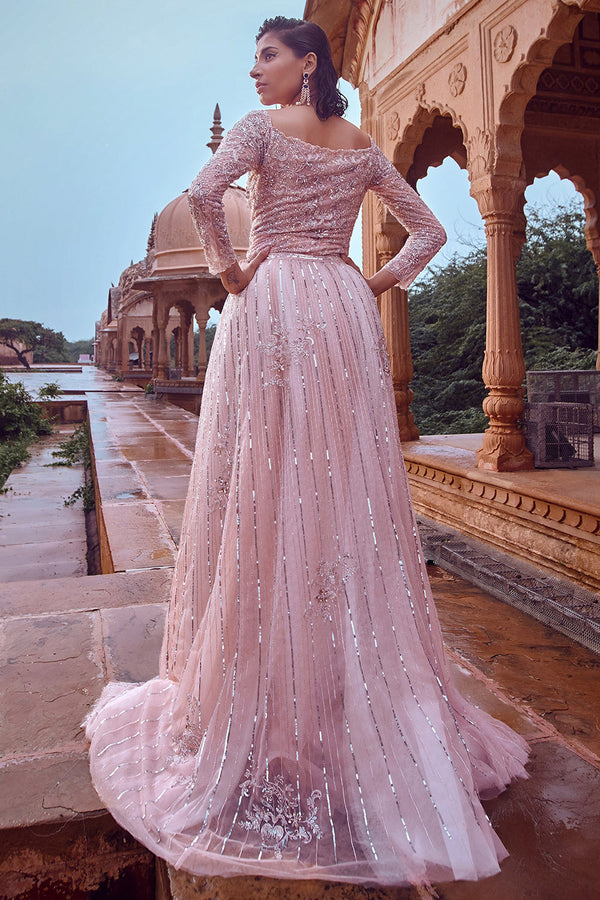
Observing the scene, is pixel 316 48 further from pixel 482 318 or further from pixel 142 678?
pixel 482 318

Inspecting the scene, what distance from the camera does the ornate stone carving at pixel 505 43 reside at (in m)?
3.54

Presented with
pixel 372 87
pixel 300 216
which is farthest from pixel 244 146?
pixel 372 87

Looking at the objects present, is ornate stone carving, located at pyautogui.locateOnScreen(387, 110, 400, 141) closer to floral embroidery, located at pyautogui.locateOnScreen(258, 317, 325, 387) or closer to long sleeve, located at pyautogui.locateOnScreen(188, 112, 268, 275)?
long sleeve, located at pyautogui.locateOnScreen(188, 112, 268, 275)

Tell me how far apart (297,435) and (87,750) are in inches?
34.4

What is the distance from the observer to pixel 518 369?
3.81 m

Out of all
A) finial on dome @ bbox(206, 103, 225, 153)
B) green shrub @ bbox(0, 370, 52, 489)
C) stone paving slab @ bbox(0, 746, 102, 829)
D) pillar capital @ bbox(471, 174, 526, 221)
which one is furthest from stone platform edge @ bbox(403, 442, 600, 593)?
finial on dome @ bbox(206, 103, 225, 153)

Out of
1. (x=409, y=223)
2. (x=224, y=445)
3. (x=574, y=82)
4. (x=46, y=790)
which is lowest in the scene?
(x=46, y=790)

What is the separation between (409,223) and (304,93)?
39cm

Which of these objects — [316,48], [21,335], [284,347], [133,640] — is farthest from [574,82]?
[21,335]

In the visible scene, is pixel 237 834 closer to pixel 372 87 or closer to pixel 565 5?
pixel 565 5

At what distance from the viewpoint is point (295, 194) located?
1545 mm

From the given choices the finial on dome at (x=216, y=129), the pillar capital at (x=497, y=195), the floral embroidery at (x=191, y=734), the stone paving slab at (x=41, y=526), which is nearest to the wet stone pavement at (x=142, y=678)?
the floral embroidery at (x=191, y=734)

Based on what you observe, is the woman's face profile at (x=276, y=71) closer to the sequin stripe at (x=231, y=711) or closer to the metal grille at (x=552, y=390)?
the sequin stripe at (x=231, y=711)

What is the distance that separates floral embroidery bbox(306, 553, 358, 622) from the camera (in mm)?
1386
